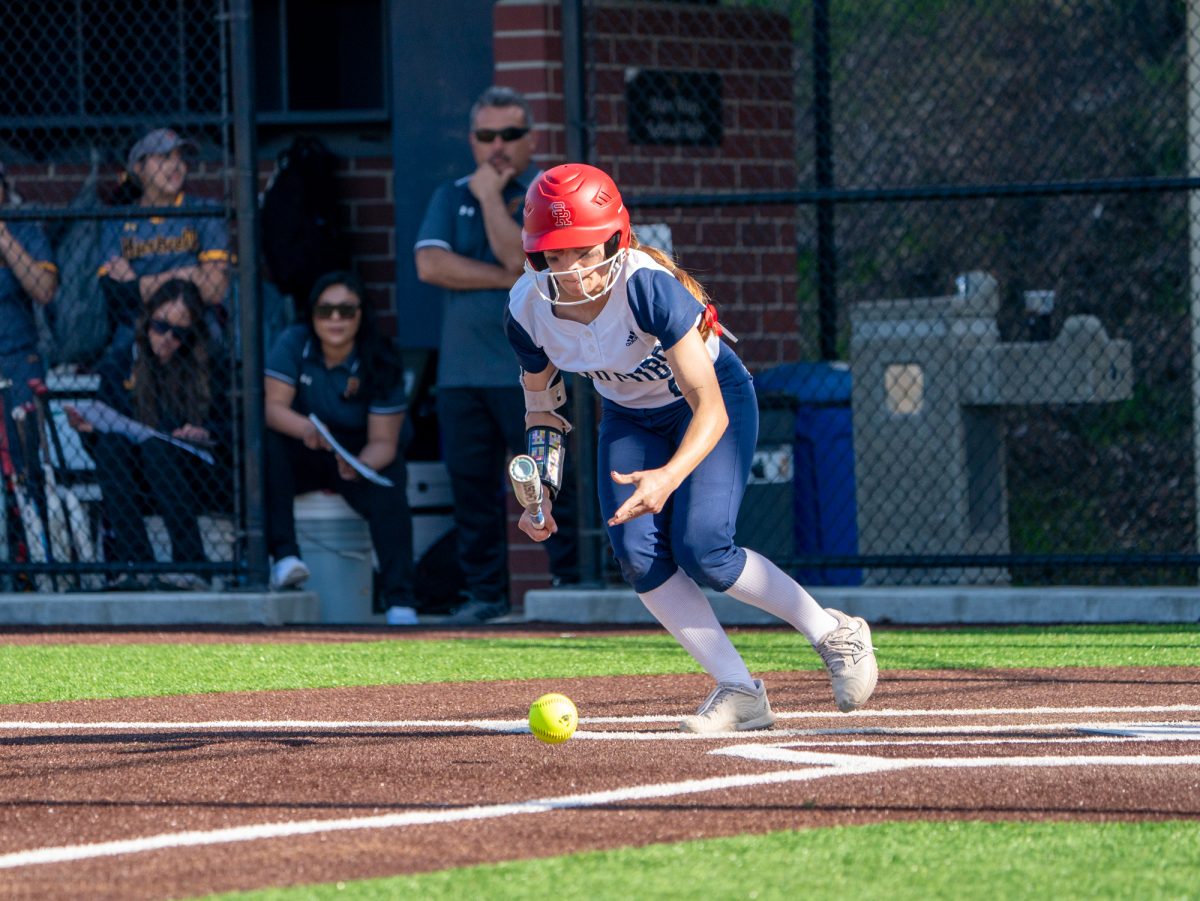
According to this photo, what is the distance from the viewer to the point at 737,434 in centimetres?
603

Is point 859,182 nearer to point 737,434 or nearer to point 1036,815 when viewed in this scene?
point 737,434

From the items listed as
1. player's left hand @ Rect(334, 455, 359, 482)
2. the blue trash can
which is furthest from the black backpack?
the blue trash can

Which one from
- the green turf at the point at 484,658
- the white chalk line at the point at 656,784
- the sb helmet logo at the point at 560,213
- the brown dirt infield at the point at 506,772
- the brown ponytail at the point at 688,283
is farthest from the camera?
the green turf at the point at 484,658

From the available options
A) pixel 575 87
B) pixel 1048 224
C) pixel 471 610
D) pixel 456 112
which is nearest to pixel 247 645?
pixel 471 610

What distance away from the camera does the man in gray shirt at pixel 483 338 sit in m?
9.55

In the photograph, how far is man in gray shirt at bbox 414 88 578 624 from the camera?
9.55 m

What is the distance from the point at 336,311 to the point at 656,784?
18.2 ft

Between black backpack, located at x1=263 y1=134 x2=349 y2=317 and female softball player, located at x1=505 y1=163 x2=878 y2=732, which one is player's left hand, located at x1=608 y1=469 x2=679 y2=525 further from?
black backpack, located at x1=263 y1=134 x2=349 y2=317

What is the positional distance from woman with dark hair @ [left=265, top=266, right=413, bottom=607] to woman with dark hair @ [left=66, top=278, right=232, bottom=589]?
38 centimetres

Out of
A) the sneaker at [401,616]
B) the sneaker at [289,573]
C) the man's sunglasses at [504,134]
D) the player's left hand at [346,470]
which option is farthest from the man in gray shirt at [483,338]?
the sneaker at [289,573]

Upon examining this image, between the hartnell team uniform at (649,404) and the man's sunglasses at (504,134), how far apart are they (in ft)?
11.9

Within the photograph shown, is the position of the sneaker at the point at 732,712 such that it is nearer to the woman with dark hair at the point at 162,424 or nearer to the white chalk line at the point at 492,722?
the white chalk line at the point at 492,722

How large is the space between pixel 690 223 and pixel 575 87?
1505mm

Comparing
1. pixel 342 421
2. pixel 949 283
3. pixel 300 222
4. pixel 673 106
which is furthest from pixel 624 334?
pixel 949 283
